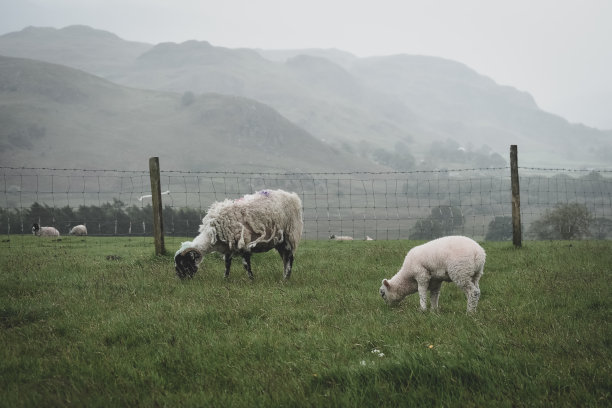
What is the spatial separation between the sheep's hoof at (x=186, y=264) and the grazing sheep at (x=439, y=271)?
15.0ft

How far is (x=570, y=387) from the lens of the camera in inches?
155

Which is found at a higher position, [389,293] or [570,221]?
[389,293]

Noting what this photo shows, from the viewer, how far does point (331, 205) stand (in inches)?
6737

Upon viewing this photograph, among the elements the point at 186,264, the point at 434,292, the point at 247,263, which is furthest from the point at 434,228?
Result: the point at 434,292

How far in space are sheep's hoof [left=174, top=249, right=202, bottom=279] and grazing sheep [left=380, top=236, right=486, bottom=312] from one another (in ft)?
15.0

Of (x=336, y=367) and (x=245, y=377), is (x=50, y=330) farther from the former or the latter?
(x=336, y=367)

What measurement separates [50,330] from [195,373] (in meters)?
2.66

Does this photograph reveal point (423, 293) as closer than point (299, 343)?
No

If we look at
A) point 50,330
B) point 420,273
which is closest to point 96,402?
point 50,330

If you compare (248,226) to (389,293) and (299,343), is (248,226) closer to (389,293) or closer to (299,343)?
(389,293)

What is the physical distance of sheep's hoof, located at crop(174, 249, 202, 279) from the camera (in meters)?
10.5

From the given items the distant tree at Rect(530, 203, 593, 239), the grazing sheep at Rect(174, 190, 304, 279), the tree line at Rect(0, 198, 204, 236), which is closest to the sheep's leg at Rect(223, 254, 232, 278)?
the grazing sheep at Rect(174, 190, 304, 279)

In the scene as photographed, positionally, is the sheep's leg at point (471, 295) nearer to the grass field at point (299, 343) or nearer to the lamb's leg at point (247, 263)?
the grass field at point (299, 343)

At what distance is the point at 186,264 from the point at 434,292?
547 cm
